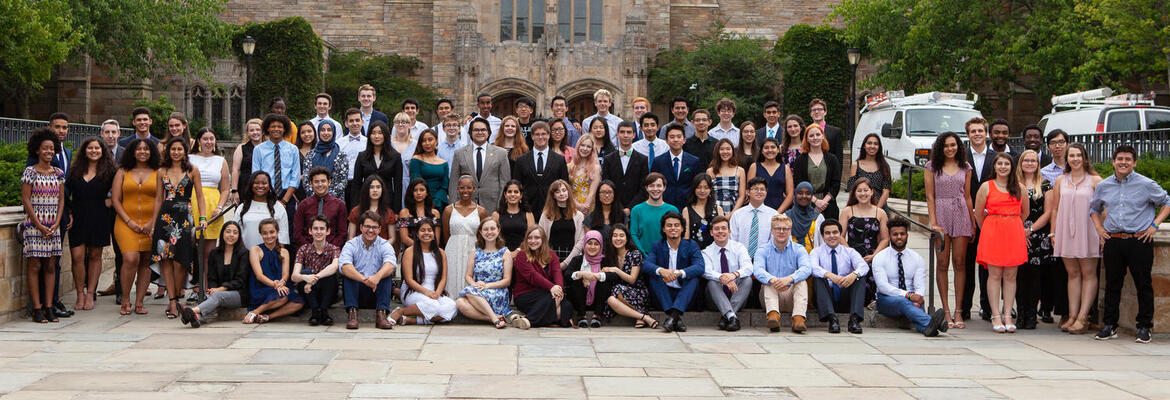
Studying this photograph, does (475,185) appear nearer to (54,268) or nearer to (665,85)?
(54,268)

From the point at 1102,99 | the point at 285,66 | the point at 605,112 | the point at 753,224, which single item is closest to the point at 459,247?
the point at 753,224

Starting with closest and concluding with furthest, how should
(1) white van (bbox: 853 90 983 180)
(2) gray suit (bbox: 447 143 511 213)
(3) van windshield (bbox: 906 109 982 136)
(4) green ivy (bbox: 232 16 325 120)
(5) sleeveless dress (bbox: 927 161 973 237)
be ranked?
(5) sleeveless dress (bbox: 927 161 973 237) → (2) gray suit (bbox: 447 143 511 213) → (1) white van (bbox: 853 90 983 180) → (3) van windshield (bbox: 906 109 982 136) → (4) green ivy (bbox: 232 16 325 120)

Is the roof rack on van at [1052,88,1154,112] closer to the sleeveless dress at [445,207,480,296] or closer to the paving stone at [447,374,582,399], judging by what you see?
the sleeveless dress at [445,207,480,296]

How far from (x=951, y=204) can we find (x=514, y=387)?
4.84 metres

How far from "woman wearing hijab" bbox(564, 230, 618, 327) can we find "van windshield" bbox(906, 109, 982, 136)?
11.8 m

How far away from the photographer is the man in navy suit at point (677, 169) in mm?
10539

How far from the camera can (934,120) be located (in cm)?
2005

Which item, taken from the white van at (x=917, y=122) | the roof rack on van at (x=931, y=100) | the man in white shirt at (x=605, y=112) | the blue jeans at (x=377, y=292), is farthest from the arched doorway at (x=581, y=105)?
the blue jeans at (x=377, y=292)

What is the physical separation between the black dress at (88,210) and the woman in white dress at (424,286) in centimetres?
271

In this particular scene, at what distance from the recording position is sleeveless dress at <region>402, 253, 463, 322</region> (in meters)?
9.48

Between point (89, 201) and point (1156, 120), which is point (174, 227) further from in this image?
point (1156, 120)

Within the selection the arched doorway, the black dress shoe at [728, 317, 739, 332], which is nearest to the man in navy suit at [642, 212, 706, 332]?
the black dress shoe at [728, 317, 739, 332]

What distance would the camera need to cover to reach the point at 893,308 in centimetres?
953

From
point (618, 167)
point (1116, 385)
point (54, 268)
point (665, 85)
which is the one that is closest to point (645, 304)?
point (618, 167)
